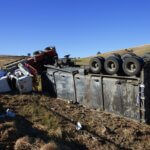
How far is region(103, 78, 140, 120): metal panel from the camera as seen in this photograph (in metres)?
8.92

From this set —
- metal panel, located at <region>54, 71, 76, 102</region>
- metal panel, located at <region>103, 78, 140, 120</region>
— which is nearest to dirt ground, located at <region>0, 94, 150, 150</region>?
metal panel, located at <region>103, 78, 140, 120</region>

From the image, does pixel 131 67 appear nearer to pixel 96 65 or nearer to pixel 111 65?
pixel 111 65

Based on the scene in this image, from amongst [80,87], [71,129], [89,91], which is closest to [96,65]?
[89,91]

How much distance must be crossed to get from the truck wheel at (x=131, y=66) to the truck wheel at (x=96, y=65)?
1.14 metres

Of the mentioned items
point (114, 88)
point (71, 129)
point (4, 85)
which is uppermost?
point (114, 88)

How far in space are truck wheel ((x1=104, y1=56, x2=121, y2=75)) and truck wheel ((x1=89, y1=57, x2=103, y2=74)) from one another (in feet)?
0.87

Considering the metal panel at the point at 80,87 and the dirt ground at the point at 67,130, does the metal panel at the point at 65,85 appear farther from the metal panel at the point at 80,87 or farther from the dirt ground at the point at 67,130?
the dirt ground at the point at 67,130

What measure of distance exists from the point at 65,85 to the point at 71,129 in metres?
4.42

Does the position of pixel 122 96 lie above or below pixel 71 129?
above

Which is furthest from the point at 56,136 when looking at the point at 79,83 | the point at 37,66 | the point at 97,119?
the point at 37,66

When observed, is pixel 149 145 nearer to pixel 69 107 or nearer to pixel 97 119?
pixel 97 119

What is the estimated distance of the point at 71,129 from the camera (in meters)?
8.10

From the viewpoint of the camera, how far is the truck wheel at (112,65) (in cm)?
946

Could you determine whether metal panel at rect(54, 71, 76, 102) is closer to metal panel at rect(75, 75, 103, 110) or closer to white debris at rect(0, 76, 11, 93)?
metal panel at rect(75, 75, 103, 110)
